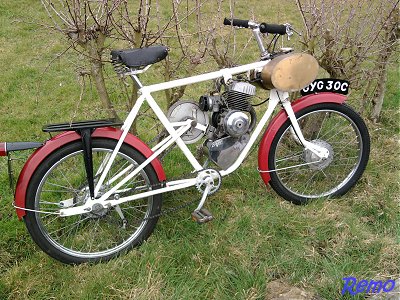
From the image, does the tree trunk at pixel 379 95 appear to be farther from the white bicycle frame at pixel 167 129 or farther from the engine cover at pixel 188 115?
the engine cover at pixel 188 115

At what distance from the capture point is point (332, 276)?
288cm

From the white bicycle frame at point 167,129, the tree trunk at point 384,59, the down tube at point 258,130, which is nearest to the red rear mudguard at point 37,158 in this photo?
the white bicycle frame at point 167,129

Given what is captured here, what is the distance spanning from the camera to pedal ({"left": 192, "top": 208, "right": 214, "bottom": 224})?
3.17 m

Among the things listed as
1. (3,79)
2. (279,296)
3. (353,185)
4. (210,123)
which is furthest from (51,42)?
(279,296)

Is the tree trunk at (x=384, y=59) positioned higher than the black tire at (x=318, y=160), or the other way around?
the tree trunk at (x=384, y=59)

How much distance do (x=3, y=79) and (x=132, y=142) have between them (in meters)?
4.29

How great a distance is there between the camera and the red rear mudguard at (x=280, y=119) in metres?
3.42

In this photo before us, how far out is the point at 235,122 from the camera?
3.22 metres

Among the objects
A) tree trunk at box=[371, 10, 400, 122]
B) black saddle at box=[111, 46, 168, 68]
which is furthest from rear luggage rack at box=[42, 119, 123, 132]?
tree trunk at box=[371, 10, 400, 122]

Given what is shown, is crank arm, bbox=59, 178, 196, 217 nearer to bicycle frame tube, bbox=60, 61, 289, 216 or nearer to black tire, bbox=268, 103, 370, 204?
bicycle frame tube, bbox=60, 61, 289, 216

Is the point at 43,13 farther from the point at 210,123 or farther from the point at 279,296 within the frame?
the point at 279,296

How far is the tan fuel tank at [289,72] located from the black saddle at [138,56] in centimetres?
78

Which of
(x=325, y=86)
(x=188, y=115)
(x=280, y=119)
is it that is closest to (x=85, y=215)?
(x=188, y=115)

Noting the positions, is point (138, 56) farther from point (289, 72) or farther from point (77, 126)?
point (289, 72)
